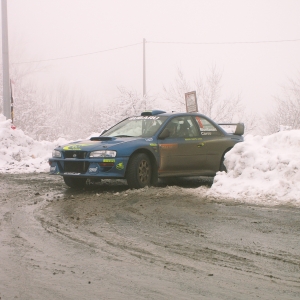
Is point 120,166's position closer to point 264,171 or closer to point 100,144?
point 100,144

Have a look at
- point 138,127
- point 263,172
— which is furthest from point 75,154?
point 263,172

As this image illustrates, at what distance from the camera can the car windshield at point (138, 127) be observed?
1057 centimetres

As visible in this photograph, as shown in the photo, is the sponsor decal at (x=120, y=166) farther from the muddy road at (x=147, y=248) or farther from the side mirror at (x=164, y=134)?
the side mirror at (x=164, y=134)

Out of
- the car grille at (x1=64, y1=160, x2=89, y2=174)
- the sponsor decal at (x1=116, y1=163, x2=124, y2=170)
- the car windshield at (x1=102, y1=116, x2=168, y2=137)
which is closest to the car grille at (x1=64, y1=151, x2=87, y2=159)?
the car grille at (x1=64, y1=160, x2=89, y2=174)

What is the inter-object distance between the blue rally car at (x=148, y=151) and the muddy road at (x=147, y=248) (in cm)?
83

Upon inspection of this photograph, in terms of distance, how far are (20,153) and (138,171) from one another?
739 centimetres

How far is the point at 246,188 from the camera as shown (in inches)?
353

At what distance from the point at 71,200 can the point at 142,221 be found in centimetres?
218

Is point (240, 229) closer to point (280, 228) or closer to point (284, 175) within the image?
point (280, 228)

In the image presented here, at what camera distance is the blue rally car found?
9.58 meters

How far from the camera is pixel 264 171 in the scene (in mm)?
9258

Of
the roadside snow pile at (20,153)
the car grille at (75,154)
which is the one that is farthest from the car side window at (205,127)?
the roadside snow pile at (20,153)

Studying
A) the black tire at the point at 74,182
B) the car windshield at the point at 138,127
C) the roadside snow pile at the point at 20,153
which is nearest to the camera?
the black tire at the point at 74,182

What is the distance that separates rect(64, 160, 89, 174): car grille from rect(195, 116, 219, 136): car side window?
8.73 ft
